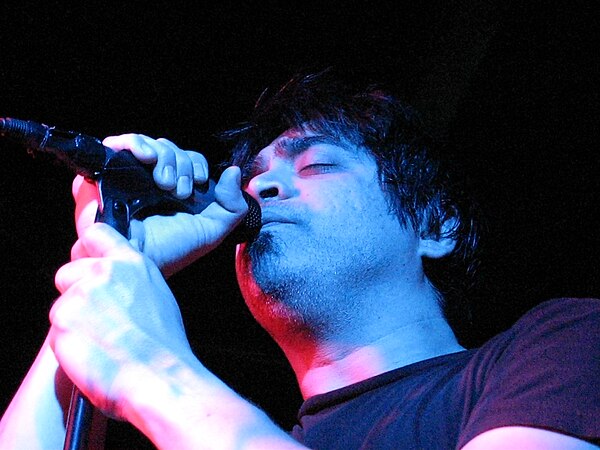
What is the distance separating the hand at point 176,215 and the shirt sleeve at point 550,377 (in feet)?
2.08

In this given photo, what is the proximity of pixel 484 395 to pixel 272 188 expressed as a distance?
86cm

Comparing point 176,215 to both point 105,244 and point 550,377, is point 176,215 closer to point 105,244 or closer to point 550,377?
point 105,244

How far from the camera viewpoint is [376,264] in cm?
166

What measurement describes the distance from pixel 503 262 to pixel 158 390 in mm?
2270

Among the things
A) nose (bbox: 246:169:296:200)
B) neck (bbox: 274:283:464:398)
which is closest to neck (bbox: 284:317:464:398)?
neck (bbox: 274:283:464:398)

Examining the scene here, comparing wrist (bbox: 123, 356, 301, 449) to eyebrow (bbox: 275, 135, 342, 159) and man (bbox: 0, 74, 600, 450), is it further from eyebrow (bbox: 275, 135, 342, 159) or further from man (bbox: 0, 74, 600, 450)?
eyebrow (bbox: 275, 135, 342, 159)

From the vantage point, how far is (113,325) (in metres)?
0.89

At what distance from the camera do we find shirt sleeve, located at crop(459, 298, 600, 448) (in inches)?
34.5

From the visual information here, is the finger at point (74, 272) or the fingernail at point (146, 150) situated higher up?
the fingernail at point (146, 150)

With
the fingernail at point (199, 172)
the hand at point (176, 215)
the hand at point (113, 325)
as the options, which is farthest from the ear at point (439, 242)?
the hand at point (113, 325)

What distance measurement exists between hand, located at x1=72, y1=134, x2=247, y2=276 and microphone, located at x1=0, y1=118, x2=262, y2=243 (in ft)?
0.09

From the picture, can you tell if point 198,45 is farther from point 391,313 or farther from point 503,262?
point 503,262

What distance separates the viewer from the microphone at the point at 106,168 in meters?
1.00

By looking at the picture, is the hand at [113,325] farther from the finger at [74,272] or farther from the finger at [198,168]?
the finger at [198,168]
